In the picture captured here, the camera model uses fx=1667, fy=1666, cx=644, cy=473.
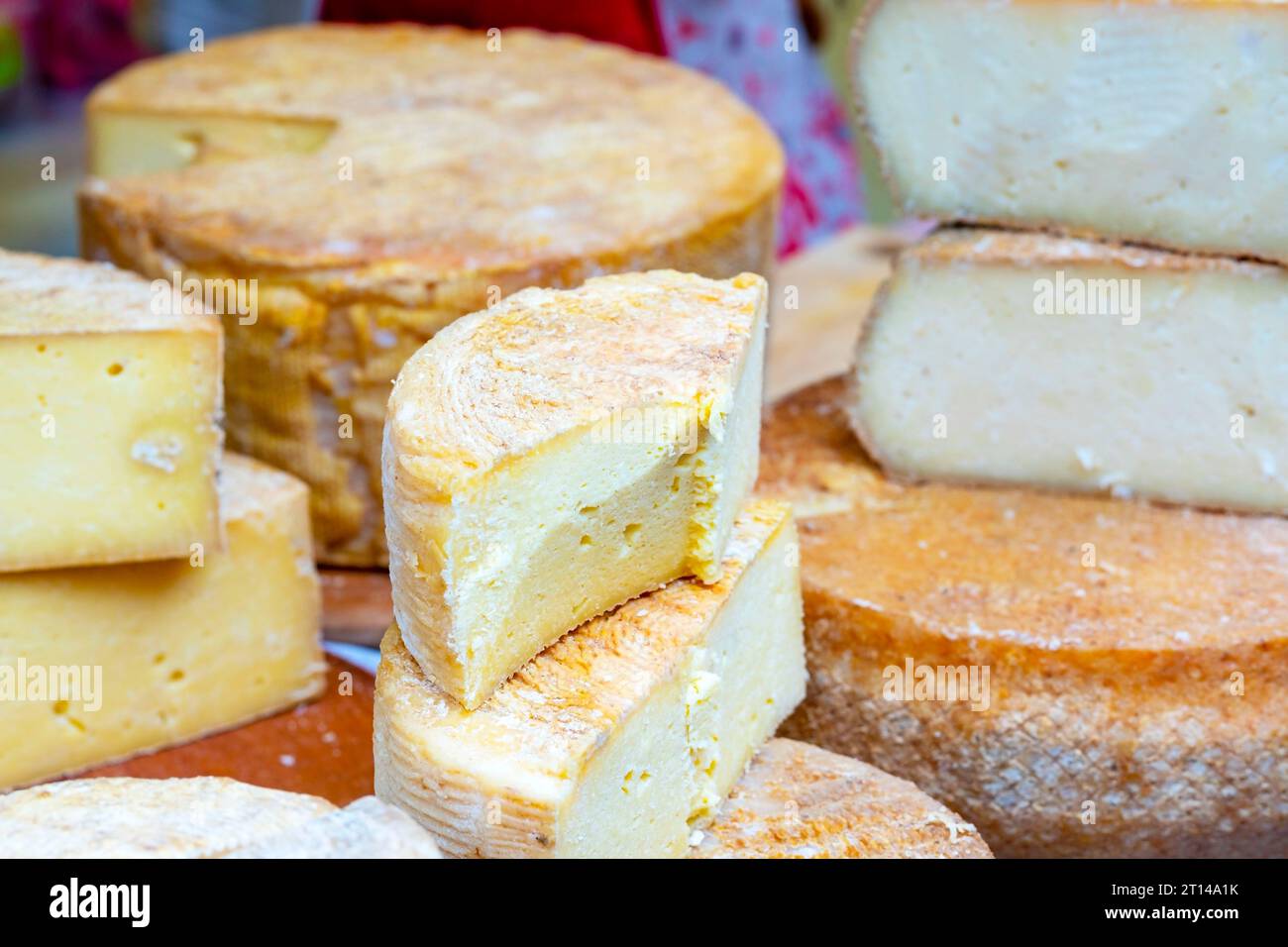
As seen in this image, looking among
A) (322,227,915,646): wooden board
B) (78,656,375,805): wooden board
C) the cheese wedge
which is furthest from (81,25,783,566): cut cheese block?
the cheese wedge

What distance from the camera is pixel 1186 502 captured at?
2.34 metres

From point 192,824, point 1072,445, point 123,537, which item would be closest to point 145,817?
point 192,824

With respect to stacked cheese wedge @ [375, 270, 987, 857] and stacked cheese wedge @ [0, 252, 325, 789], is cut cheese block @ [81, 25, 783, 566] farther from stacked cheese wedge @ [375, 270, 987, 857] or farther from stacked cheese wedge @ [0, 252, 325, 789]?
stacked cheese wedge @ [375, 270, 987, 857]

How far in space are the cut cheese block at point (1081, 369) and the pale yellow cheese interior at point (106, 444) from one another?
3.11 feet

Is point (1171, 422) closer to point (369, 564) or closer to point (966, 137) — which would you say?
point (966, 137)

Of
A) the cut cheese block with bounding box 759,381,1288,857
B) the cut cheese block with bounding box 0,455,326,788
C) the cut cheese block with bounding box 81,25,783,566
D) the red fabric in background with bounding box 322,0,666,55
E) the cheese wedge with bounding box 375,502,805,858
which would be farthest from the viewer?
the red fabric in background with bounding box 322,0,666,55

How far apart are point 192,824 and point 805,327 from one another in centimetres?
239

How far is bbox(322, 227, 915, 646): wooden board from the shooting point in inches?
103

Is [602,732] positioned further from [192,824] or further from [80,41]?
[80,41]

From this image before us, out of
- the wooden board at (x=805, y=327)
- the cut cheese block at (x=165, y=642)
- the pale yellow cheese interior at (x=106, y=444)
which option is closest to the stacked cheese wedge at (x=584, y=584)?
the pale yellow cheese interior at (x=106, y=444)

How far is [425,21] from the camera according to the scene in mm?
4008

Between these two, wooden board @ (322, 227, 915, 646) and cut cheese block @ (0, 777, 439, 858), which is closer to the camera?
cut cheese block @ (0, 777, 439, 858)

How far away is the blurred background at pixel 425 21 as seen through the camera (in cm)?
400

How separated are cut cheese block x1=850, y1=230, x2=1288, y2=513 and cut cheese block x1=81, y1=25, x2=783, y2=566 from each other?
1.61 feet
